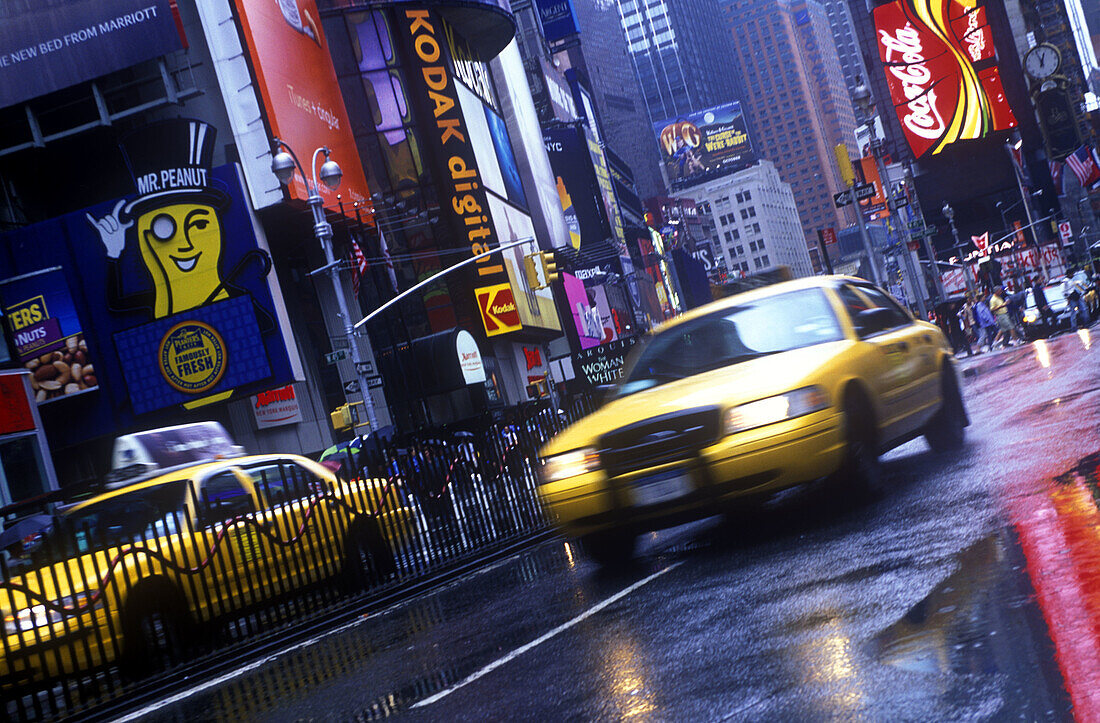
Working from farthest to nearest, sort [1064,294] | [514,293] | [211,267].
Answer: [514,293], [211,267], [1064,294]

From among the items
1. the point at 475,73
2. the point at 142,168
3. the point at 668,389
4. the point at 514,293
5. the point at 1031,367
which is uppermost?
the point at 475,73

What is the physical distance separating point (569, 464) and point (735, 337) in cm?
177

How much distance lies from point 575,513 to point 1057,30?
9507 cm

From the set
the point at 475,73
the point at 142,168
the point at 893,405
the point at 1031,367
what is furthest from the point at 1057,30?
the point at 893,405

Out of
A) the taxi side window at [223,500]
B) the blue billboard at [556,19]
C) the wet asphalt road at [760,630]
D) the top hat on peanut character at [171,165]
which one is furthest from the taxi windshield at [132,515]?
the blue billboard at [556,19]

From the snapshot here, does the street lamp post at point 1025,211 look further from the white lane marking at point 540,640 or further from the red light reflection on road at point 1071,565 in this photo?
the white lane marking at point 540,640

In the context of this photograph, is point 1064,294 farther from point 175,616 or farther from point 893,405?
point 175,616

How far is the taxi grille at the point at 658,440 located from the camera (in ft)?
24.8

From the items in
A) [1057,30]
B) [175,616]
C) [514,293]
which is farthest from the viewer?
[1057,30]

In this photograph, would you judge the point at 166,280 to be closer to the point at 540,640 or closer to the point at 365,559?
the point at 365,559

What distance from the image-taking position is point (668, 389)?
832 cm

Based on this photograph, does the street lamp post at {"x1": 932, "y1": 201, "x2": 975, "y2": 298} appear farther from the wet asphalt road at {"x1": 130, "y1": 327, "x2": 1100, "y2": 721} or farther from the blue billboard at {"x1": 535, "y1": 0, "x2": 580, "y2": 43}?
the wet asphalt road at {"x1": 130, "y1": 327, "x2": 1100, "y2": 721}

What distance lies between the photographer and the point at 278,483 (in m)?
11.6

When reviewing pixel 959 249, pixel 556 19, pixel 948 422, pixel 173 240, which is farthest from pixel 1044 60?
pixel 948 422
